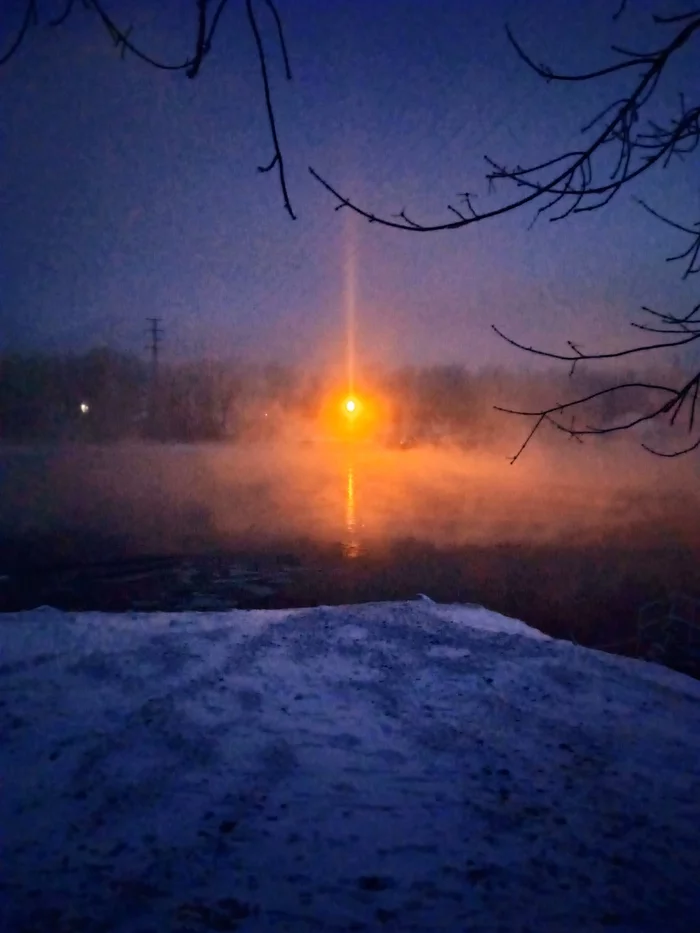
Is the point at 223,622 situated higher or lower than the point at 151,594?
higher

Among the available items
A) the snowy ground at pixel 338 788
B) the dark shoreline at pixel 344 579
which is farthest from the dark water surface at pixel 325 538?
the snowy ground at pixel 338 788

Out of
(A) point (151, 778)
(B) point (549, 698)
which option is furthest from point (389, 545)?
(A) point (151, 778)

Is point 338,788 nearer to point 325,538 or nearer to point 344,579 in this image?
point 344,579

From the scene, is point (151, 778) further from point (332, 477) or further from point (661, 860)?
point (332, 477)

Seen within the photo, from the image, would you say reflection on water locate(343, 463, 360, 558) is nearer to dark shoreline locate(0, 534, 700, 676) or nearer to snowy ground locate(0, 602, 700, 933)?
dark shoreline locate(0, 534, 700, 676)

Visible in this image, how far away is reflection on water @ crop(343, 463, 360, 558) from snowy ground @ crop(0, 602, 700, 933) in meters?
21.0

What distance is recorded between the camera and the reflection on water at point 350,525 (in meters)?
31.5

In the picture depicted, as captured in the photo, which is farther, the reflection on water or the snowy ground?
the reflection on water

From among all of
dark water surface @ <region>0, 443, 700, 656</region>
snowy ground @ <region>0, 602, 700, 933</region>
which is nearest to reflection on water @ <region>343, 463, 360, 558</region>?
dark water surface @ <region>0, 443, 700, 656</region>

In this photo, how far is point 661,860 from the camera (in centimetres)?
510

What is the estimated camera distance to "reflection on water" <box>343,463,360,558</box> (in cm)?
3153

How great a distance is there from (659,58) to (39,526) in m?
34.6

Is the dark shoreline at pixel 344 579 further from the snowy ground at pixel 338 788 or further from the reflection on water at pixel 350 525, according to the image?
the snowy ground at pixel 338 788

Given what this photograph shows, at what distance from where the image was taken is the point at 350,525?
38.3m
